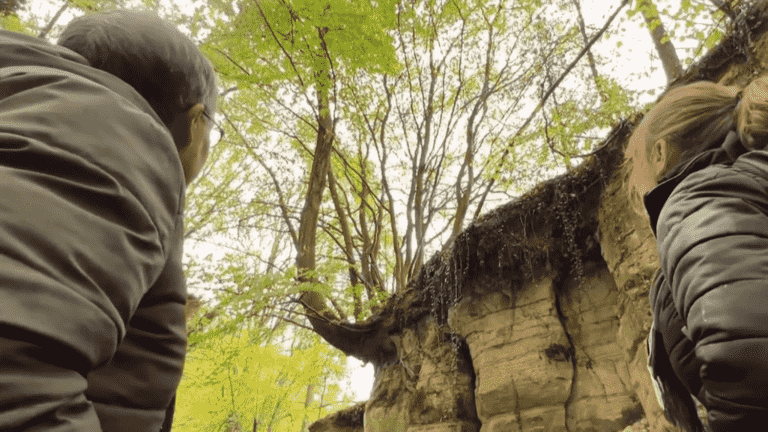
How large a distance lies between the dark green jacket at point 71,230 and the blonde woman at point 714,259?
1.05 m

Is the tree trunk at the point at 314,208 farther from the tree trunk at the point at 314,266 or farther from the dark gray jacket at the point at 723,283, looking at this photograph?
the dark gray jacket at the point at 723,283

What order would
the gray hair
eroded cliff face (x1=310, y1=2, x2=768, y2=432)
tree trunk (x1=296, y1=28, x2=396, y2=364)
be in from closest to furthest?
the gray hair
eroded cliff face (x1=310, y1=2, x2=768, y2=432)
tree trunk (x1=296, y1=28, x2=396, y2=364)

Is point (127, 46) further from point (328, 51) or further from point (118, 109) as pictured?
point (328, 51)

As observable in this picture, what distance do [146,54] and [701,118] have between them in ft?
5.60

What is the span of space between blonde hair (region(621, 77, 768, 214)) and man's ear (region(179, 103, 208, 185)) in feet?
4.96

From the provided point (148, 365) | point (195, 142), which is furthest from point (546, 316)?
point (148, 365)

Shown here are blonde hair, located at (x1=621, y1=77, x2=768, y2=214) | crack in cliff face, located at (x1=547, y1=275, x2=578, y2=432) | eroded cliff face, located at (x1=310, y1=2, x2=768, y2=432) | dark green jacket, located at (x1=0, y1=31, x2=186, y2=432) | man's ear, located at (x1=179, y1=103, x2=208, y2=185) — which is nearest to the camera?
dark green jacket, located at (x1=0, y1=31, x2=186, y2=432)

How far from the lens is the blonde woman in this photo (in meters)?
0.81

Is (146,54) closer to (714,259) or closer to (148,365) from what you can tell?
(148,365)

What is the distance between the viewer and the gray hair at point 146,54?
3.01 feet

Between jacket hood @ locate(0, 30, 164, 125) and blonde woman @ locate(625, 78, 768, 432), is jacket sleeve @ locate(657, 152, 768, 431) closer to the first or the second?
blonde woman @ locate(625, 78, 768, 432)

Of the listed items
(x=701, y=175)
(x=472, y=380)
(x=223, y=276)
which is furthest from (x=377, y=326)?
(x=701, y=175)

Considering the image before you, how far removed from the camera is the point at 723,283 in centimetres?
85

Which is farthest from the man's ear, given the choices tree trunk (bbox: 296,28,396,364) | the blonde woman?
tree trunk (bbox: 296,28,396,364)
